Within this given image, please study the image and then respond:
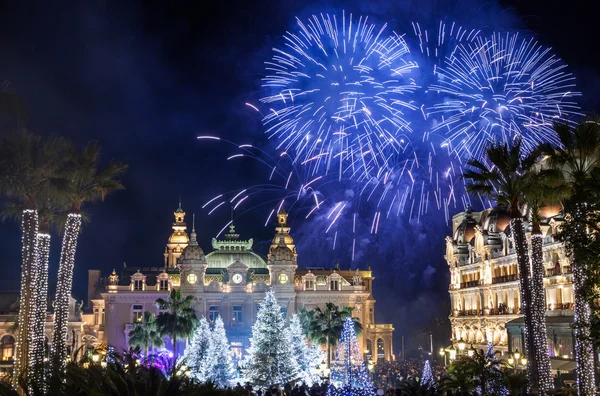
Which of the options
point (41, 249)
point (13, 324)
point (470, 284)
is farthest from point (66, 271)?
point (470, 284)

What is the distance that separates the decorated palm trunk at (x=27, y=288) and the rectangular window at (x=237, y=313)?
160 feet

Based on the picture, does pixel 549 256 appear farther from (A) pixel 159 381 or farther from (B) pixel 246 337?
(A) pixel 159 381

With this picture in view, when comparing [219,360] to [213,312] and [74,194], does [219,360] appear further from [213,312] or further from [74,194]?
[213,312]

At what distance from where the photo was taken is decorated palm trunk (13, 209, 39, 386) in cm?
3122

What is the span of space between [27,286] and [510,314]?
3919cm

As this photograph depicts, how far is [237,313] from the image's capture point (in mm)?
80500

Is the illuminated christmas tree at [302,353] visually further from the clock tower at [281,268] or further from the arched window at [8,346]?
the arched window at [8,346]

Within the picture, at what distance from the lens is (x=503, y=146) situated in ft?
98.6

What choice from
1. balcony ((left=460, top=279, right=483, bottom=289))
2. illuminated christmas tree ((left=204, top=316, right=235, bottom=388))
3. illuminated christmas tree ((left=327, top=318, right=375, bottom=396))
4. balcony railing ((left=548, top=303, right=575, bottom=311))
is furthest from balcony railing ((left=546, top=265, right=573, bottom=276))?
illuminated christmas tree ((left=204, top=316, right=235, bottom=388))

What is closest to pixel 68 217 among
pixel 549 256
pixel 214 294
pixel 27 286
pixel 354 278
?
pixel 27 286

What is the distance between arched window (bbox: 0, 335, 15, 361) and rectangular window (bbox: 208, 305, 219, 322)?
21.6 m

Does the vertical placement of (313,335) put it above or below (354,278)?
below

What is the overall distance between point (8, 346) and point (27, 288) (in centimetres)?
4939

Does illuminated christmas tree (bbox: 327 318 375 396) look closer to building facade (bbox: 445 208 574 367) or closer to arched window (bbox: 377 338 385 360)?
building facade (bbox: 445 208 574 367)
